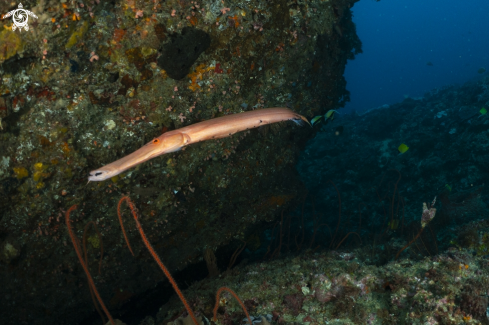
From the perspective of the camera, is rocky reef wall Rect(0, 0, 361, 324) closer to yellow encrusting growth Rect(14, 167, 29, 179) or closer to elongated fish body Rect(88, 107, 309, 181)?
yellow encrusting growth Rect(14, 167, 29, 179)

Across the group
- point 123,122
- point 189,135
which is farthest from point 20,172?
point 189,135

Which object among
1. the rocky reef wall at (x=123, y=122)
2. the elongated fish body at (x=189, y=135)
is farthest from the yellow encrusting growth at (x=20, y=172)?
the elongated fish body at (x=189, y=135)

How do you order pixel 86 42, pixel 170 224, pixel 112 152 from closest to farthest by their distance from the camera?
pixel 86 42 < pixel 112 152 < pixel 170 224

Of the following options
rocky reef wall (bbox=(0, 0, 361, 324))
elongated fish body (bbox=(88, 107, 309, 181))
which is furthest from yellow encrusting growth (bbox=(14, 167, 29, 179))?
elongated fish body (bbox=(88, 107, 309, 181))

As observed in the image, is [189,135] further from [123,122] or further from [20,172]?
[20,172]

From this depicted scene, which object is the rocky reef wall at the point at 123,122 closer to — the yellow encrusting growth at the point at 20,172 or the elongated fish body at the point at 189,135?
the yellow encrusting growth at the point at 20,172

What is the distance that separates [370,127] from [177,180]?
51.0ft

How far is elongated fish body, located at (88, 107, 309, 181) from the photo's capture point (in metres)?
2.14

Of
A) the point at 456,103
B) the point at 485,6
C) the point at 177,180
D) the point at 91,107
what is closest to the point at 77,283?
the point at 177,180

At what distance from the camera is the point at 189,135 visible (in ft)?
9.02

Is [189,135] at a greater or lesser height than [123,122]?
lesser

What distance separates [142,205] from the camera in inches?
165

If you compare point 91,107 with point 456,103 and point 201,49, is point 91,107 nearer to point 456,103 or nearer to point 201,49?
point 201,49

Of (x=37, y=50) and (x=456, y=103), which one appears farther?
(x=456, y=103)
